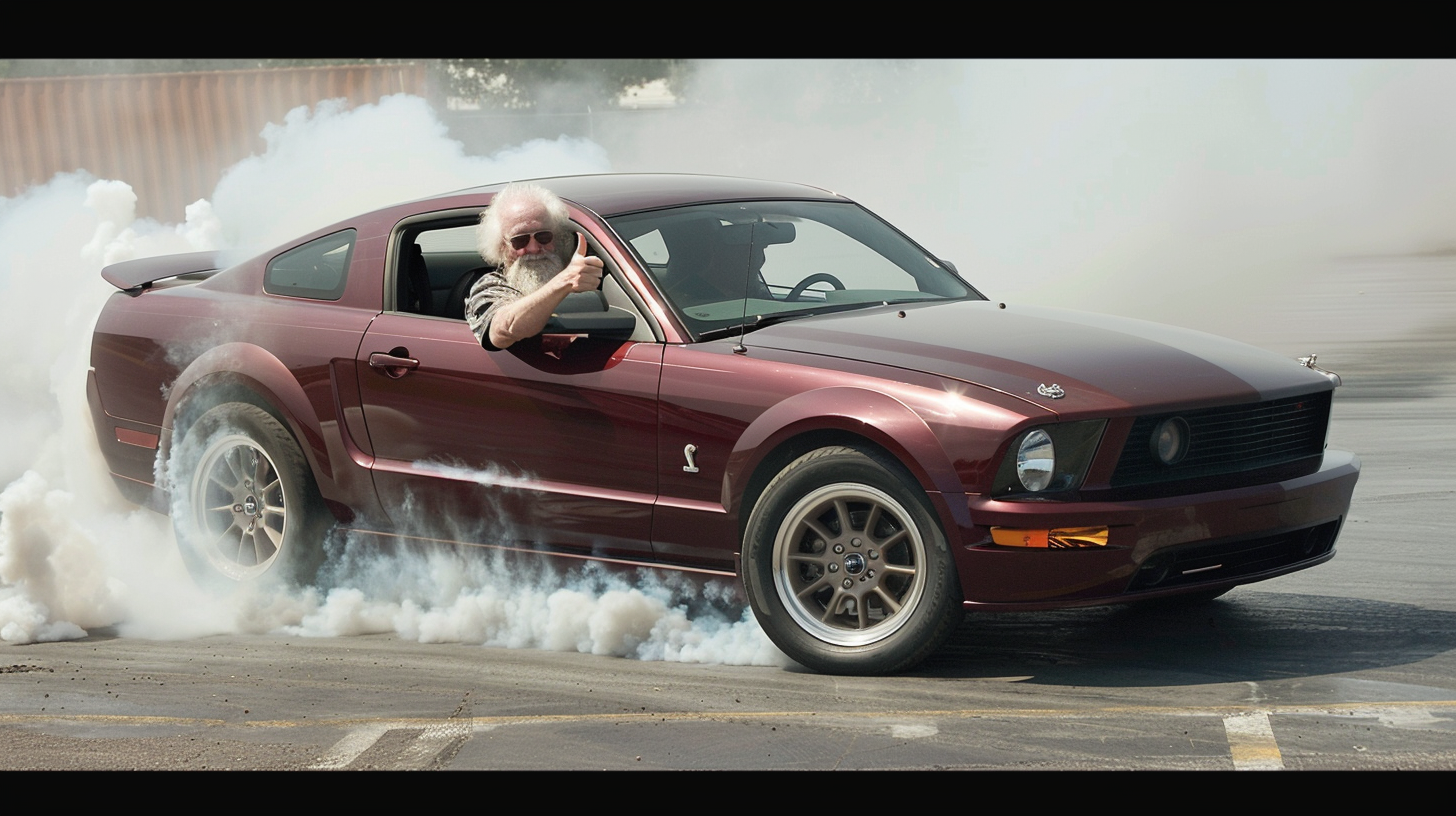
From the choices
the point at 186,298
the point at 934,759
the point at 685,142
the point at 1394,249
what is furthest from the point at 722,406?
the point at 685,142

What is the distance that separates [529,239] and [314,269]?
1.24m

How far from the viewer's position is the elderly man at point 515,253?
5.91 m

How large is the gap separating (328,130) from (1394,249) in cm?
1256

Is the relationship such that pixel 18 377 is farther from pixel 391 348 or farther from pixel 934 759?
pixel 934 759

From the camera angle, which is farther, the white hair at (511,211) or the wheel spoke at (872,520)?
the white hair at (511,211)

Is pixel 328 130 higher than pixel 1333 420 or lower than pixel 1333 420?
higher

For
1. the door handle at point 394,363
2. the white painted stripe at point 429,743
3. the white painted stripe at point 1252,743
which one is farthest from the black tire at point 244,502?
the white painted stripe at point 1252,743

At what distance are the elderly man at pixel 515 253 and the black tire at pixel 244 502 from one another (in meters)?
1.09

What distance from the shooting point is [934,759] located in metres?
4.36

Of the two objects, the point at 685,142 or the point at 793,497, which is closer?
the point at 793,497

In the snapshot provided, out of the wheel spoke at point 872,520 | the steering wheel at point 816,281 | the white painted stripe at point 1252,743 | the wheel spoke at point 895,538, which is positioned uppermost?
the steering wheel at point 816,281

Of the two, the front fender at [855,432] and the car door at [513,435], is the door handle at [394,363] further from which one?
the front fender at [855,432]

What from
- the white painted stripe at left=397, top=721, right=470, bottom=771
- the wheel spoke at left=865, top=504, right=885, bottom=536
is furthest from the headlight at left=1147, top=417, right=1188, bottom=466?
the white painted stripe at left=397, top=721, right=470, bottom=771

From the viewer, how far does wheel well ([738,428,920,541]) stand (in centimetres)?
513
